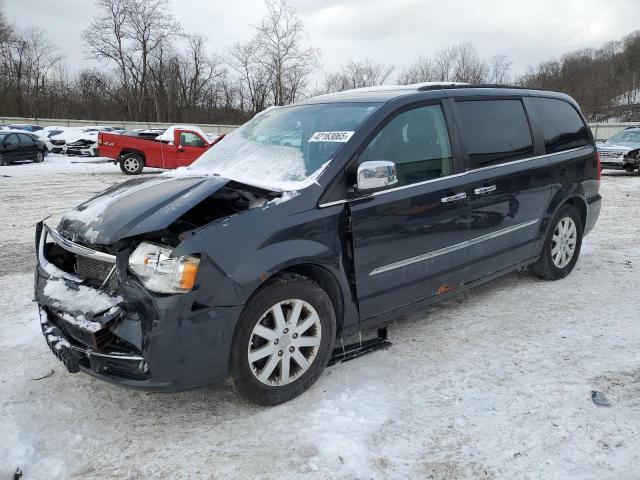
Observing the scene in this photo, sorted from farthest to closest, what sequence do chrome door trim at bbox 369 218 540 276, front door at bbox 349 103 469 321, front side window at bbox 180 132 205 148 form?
front side window at bbox 180 132 205 148 → chrome door trim at bbox 369 218 540 276 → front door at bbox 349 103 469 321

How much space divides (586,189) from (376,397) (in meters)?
3.53

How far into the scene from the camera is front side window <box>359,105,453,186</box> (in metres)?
3.38

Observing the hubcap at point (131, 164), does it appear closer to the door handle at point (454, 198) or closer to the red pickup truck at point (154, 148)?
the red pickup truck at point (154, 148)

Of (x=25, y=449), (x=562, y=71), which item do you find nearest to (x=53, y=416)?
(x=25, y=449)

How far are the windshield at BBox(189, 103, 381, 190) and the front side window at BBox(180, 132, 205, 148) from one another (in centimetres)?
1356

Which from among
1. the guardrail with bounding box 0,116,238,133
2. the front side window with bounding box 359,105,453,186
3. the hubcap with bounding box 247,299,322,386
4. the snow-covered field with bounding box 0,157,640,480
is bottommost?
the snow-covered field with bounding box 0,157,640,480

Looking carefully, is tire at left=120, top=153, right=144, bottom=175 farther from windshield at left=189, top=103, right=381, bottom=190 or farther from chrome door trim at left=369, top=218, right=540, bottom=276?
chrome door trim at left=369, top=218, right=540, bottom=276

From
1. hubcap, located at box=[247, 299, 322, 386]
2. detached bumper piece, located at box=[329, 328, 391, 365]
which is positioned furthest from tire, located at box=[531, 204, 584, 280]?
hubcap, located at box=[247, 299, 322, 386]

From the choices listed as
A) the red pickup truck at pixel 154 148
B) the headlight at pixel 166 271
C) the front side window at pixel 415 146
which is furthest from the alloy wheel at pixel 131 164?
the headlight at pixel 166 271

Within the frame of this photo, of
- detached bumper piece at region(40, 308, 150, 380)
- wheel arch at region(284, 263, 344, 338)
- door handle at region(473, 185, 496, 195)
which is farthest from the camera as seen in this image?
door handle at region(473, 185, 496, 195)

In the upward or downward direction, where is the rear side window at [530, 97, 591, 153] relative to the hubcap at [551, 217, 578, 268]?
upward

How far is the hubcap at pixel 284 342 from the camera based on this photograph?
281 cm

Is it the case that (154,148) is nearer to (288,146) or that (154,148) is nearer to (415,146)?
(288,146)

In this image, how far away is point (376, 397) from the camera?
301 cm
